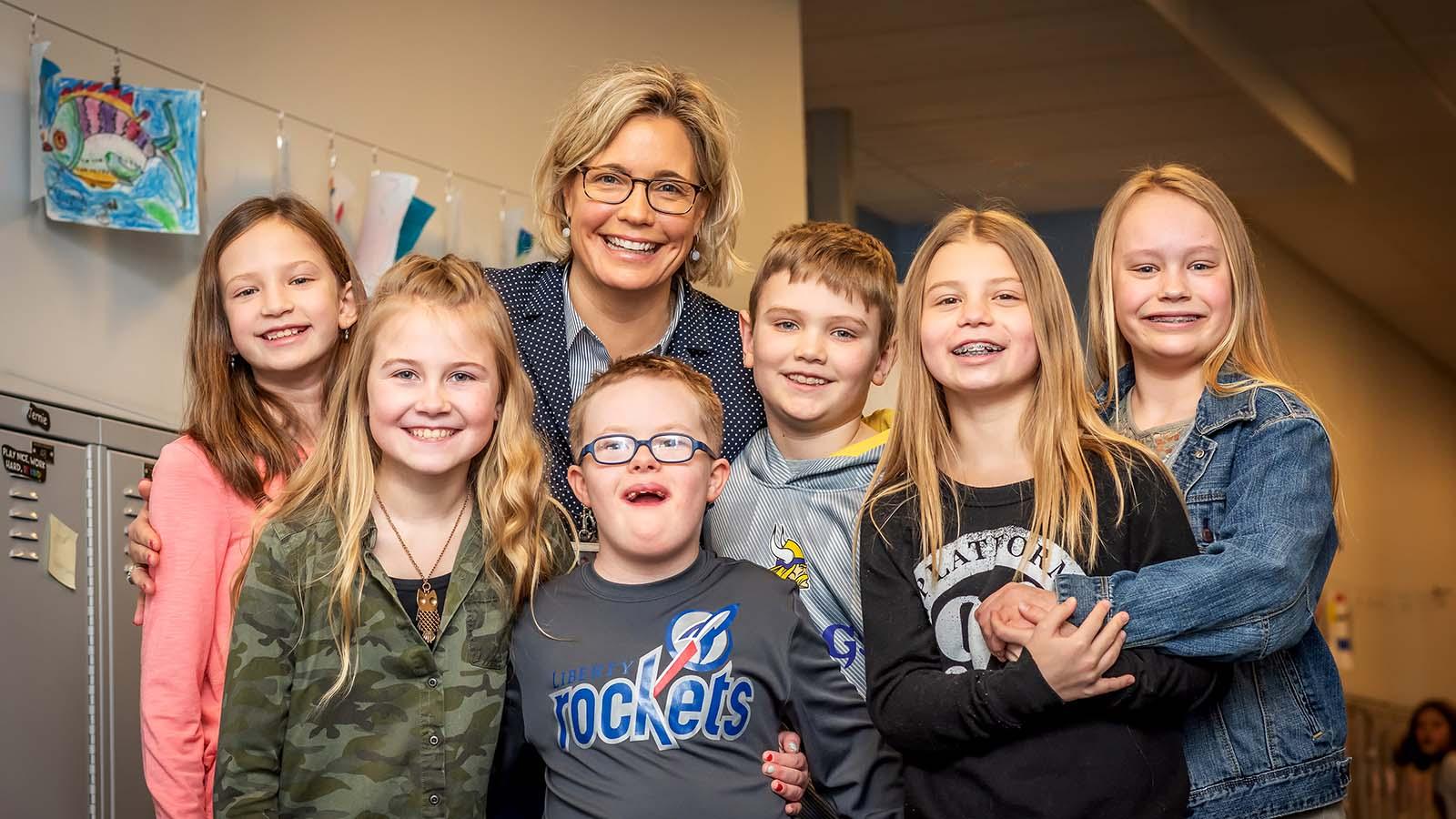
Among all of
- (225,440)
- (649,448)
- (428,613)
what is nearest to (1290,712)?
(649,448)

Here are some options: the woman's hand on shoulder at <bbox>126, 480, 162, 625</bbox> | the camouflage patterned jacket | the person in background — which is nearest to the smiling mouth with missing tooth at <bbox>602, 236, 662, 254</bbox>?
the camouflage patterned jacket

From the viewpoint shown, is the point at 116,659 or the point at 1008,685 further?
the point at 116,659

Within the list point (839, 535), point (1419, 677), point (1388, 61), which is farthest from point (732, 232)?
point (1419, 677)

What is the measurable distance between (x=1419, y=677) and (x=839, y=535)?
10.6m

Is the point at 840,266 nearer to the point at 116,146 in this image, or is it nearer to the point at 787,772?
the point at 787,772

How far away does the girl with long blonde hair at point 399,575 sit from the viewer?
79.0 inches

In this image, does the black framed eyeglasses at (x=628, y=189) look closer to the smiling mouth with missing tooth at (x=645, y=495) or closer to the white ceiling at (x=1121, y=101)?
the smiling mouth with missing tooth at (x=645, y=495)

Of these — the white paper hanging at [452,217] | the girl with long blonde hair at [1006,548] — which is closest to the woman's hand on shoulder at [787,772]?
the girl with long blonde hair at [1006,548]

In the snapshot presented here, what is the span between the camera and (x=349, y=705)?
80.1 inches

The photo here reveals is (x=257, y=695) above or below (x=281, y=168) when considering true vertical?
below

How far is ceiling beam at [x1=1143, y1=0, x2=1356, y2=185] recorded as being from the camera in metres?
5.77

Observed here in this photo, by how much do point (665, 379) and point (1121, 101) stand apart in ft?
16.3

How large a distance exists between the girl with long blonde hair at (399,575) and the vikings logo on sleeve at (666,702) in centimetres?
13

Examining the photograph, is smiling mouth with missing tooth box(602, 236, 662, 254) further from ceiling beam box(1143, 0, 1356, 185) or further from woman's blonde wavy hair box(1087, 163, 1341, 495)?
ceiling beam box(1143, 0, 1356, 185)
